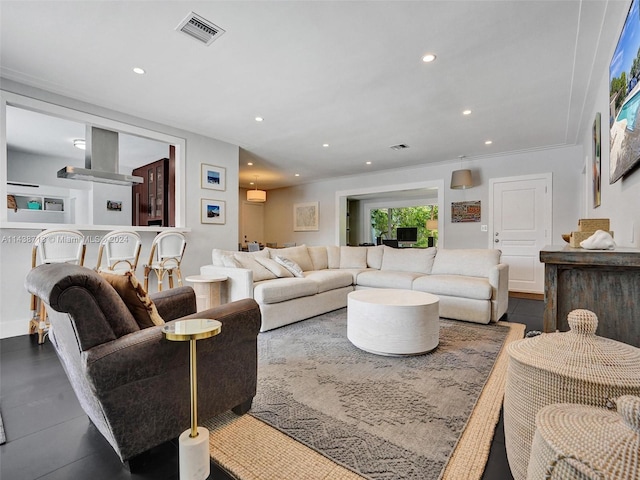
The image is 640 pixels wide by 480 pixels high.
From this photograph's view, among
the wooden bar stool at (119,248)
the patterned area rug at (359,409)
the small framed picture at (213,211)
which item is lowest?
the patterned area rug at (359,409)

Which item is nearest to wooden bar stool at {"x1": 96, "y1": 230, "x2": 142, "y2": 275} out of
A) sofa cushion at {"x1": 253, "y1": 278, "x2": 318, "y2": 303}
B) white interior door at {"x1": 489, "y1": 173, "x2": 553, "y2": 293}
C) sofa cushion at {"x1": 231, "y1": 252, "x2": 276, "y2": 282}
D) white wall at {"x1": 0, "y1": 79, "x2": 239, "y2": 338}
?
white wall at {"x1": 0, "y1": 79, "x2": 239, "y2": 338}

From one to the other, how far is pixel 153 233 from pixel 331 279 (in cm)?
256

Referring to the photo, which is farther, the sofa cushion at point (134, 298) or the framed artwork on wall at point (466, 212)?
the framed artwork on wall at point (466, 212)

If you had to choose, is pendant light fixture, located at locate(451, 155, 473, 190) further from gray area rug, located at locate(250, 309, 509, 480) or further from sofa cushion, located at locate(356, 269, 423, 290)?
gray area rug, located at locate(250, 309, 509, 480)

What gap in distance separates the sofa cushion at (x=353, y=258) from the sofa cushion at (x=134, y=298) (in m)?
3.86

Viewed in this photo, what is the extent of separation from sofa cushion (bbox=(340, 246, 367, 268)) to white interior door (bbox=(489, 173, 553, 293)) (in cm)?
251

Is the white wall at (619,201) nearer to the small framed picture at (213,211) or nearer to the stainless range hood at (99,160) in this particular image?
the small framed picture at (213,211)

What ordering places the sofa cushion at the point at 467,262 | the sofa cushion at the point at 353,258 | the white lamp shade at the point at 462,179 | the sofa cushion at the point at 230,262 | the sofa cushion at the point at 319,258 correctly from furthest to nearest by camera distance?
1. the white lamp shade at the point at 462,179
2. the sofa cushion at the point at 353,258
3. the sofa cushion at the point at 319,258
4. the sofa cushion at the point at 467,262
5. the sofa cushion at the point at 230,262

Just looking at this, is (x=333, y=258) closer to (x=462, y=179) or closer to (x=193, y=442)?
(x=462, y=179)

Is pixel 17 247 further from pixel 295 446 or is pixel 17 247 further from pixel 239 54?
pixel 295 446

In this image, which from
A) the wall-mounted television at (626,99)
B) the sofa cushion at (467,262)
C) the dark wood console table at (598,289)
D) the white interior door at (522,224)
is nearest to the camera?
the dark wood console table at (598,289)

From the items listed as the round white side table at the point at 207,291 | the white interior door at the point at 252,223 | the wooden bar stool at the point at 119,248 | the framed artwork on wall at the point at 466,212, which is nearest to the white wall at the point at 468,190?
the framed artwork on wall at the point at 466,212

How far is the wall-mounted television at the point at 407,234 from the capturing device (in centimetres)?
947

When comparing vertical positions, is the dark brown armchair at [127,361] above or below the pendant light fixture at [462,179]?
below
